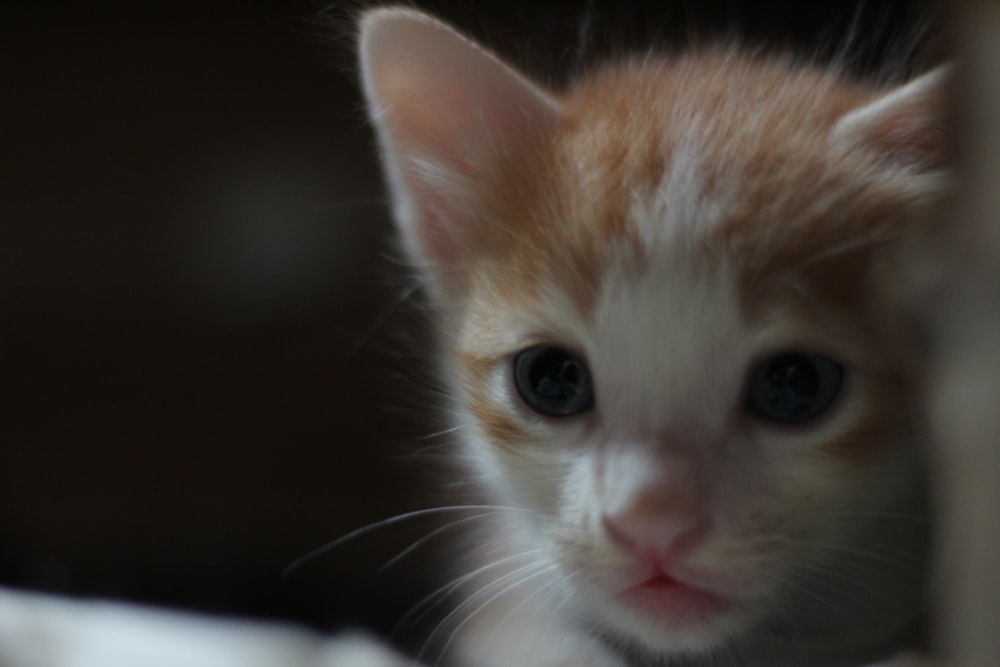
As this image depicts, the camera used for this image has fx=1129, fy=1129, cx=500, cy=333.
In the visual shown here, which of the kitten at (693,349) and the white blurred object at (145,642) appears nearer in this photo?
the kitten at (693,349)

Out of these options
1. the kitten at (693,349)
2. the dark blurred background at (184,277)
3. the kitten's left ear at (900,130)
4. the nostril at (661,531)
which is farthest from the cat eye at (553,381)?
the dark blurred background at (184,277)

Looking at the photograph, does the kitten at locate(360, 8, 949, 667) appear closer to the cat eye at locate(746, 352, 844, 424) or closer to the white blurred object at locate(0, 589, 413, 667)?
the cat eye at locate(746, 352, 844, 424)

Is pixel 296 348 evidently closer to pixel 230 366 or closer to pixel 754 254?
pixel 230 366

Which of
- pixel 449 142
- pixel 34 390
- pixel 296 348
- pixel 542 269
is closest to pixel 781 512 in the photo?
pixel 542 269

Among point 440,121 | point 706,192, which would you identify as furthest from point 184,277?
point 706,192

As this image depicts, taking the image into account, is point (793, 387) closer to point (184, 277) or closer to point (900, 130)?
point (900, 130)

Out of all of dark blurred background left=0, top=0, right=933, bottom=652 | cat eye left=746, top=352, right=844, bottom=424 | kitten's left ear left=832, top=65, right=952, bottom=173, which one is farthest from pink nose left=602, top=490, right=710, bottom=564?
dark blurred background left=0, top=0, right=933, bottom=652

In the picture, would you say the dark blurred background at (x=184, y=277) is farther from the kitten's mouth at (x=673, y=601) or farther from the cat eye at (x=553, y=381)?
the kitten's mouth at (x=673, y=601)
